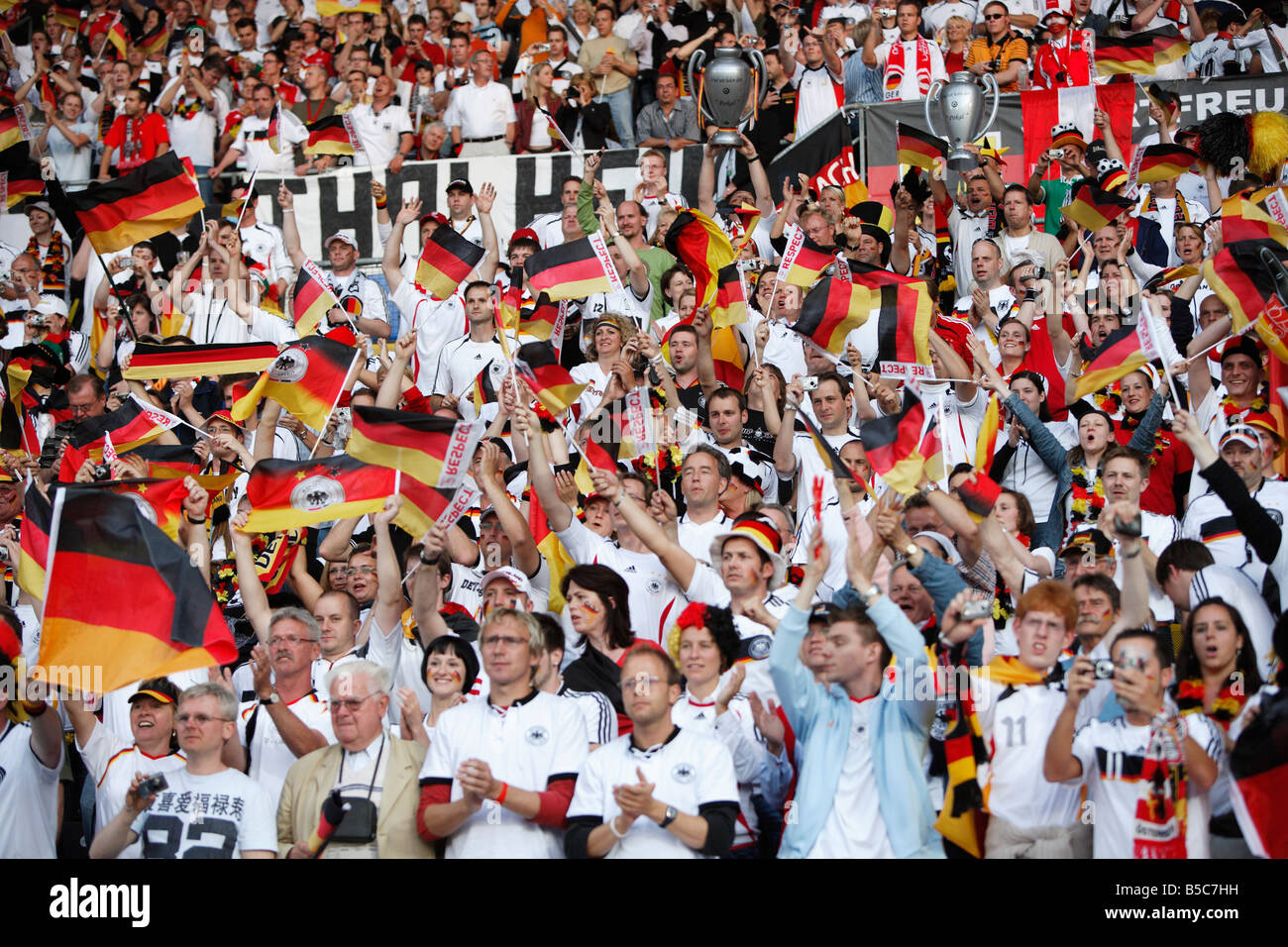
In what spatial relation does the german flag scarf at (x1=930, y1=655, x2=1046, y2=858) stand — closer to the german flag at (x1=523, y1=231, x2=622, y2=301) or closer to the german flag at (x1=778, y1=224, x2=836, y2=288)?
the german flag at (x1=778, y1=224, x2=836, y2=288)

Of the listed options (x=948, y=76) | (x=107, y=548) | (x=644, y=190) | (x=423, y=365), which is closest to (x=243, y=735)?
(x=107, y=548)

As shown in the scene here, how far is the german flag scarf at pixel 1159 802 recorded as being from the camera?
216 inches

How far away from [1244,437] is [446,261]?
5380 millimetres

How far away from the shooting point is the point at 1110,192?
11.6 m

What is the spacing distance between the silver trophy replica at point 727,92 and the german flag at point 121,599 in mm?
7168

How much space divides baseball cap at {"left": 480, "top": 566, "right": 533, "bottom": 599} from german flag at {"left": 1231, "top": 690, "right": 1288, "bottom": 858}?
133 inches

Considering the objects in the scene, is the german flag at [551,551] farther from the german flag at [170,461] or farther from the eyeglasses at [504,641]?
the german flag at [170,461]

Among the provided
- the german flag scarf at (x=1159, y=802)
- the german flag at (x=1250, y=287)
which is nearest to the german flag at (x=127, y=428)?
the german flag at (x=1250, y=287)

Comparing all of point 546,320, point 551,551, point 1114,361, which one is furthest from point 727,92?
point 551,551

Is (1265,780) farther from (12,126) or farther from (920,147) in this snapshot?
(12,126)

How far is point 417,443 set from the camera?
752 centimetres

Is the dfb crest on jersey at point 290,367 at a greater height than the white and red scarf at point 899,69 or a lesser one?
lesser

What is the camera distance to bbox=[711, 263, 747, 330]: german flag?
10438mm
